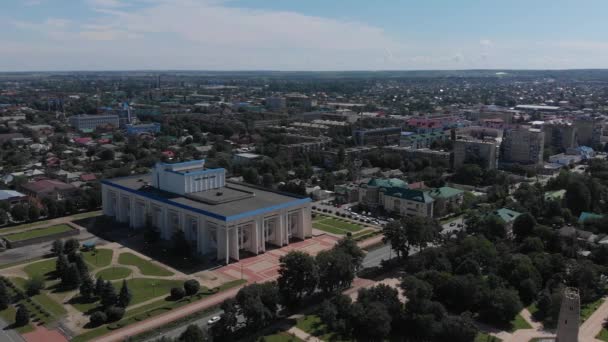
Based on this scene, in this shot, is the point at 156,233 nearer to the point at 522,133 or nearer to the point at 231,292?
the point at 231,292

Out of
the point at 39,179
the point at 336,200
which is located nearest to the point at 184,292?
the point at 336,200

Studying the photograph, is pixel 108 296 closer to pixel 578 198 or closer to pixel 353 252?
pixel 353 252

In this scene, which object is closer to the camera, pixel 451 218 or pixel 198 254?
pixel 198 254

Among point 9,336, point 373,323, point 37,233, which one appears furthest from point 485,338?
point 37,233

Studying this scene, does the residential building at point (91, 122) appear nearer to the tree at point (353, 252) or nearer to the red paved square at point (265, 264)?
the red paved square at point (265, 264)

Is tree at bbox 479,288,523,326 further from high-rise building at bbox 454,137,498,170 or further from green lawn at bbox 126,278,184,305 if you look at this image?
high-rise building at bbox 454,137,498,170

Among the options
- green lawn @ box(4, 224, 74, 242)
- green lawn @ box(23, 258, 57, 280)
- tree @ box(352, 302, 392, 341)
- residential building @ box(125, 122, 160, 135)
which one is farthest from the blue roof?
residential building @ box(125, 122, 160, 135)
